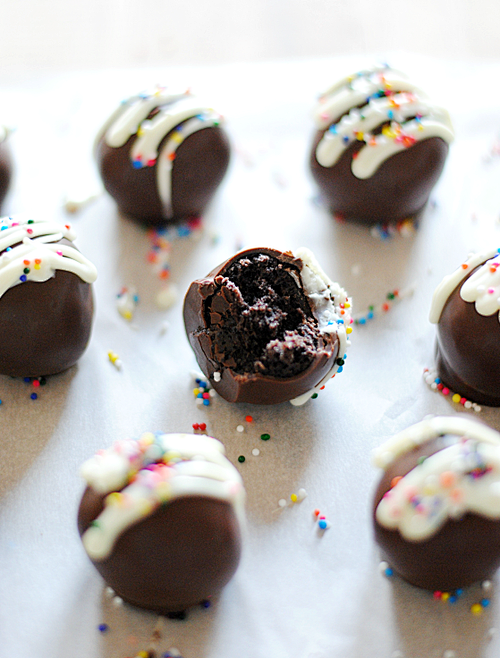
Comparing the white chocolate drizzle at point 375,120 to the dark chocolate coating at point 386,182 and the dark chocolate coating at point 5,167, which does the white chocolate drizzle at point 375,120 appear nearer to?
the dark chocolate coating at point 386,182

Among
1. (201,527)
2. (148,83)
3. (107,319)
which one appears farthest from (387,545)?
(148,83)

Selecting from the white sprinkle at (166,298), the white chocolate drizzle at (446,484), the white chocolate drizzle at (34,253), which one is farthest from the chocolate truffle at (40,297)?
the white chocolate drizzle at (446,484)

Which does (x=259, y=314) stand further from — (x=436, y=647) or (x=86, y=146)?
(x=86, y=146)

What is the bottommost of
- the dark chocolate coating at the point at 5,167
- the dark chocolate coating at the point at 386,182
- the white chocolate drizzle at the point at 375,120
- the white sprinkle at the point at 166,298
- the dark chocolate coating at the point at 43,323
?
the white sprinkle at the point at 166,298

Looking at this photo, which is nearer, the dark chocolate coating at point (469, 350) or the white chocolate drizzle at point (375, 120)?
the dark chocolate coating at point (469, 350)

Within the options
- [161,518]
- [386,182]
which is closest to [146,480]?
[161,518]

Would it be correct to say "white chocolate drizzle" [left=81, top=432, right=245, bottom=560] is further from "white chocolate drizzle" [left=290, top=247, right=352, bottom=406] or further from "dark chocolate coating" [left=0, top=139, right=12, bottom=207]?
"dark chocolate coating" [left=0, top=139, right=12, bottom=207]
